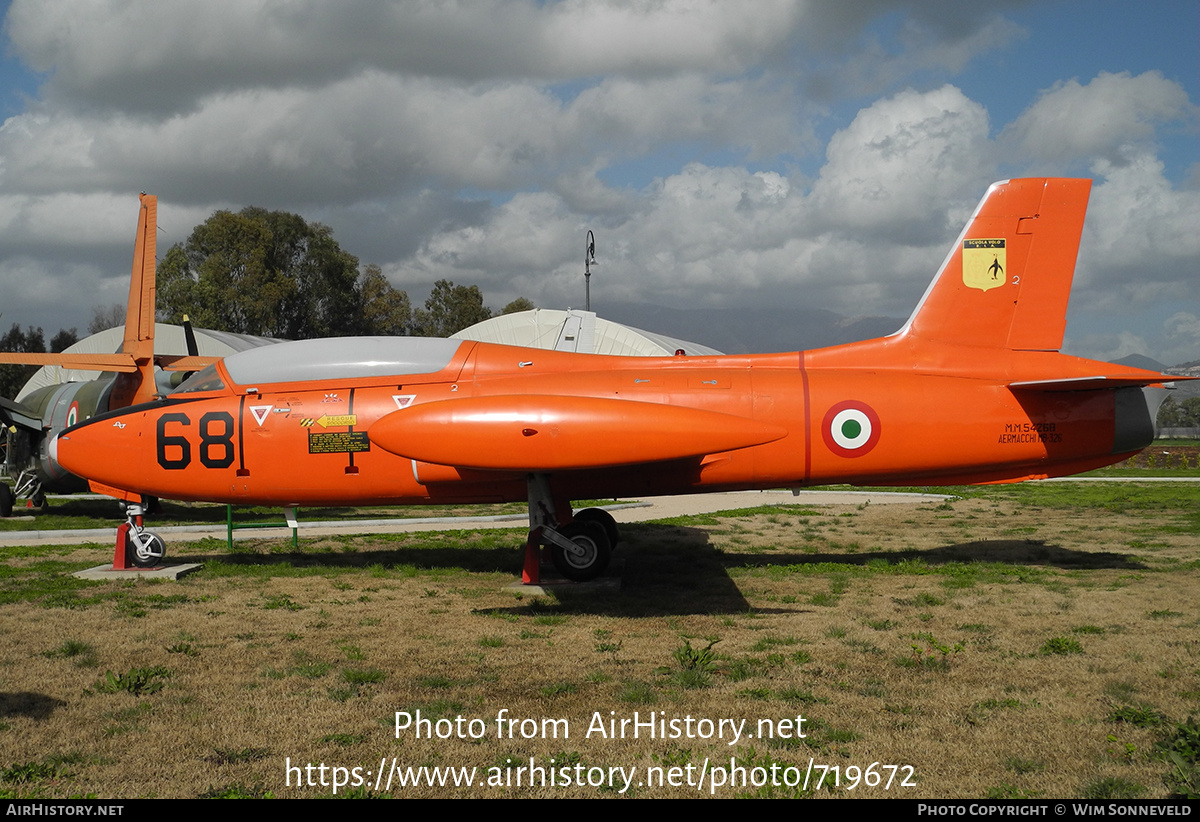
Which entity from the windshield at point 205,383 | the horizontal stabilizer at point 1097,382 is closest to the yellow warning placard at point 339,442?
the windshield at point 205,383

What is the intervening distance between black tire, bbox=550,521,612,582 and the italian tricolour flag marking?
2.98m

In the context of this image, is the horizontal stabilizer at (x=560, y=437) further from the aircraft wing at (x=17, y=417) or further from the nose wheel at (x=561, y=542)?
the aircraft wing at (x=17, y=417)

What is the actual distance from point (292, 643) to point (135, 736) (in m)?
2.39

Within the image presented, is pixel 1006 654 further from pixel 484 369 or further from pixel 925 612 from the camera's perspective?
pixel 484 369

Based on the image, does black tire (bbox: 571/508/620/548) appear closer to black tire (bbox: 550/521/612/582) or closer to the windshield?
black tire (bbox: 550/521/612/582)

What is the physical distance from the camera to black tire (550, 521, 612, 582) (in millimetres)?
10117

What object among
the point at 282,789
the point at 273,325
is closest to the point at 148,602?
the point at 282,789

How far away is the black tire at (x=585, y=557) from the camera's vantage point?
10117mm

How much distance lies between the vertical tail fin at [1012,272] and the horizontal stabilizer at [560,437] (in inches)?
148

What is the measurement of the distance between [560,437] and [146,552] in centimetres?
633

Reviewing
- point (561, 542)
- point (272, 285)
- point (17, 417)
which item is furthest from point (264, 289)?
point (561, 542)

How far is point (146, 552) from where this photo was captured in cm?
1111
